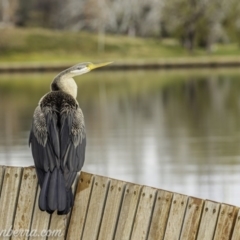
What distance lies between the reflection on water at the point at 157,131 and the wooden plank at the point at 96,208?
7.73m

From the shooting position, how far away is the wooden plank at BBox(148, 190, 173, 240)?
5359 millimetres

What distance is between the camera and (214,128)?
25.1 metres

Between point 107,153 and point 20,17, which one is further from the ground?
point 20,17

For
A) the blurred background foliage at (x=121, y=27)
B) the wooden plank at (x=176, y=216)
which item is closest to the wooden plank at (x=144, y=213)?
the wooden plank at (x=176, y=216)

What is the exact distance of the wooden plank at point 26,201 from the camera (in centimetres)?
585

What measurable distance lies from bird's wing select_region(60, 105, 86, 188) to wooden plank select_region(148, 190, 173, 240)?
1.97 feet

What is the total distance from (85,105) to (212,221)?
30.3m

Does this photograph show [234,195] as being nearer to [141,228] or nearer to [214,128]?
[141,228]

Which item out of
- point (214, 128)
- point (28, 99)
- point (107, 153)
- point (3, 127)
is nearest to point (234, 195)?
point (107, 153)

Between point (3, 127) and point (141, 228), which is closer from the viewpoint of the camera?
point (141, 228)

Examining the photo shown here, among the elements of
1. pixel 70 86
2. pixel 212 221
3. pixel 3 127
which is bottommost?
pixel 3 127

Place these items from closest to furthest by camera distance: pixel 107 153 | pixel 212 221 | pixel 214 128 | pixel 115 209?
1. pixel 212 221
2. pixel 115 209
3. pixel 107 153
4. pixel 214 128

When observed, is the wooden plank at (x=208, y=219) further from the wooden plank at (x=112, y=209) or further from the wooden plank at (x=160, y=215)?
the wooden plank at (x=112, y=209)

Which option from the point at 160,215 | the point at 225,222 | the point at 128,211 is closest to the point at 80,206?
the point at 128,211
